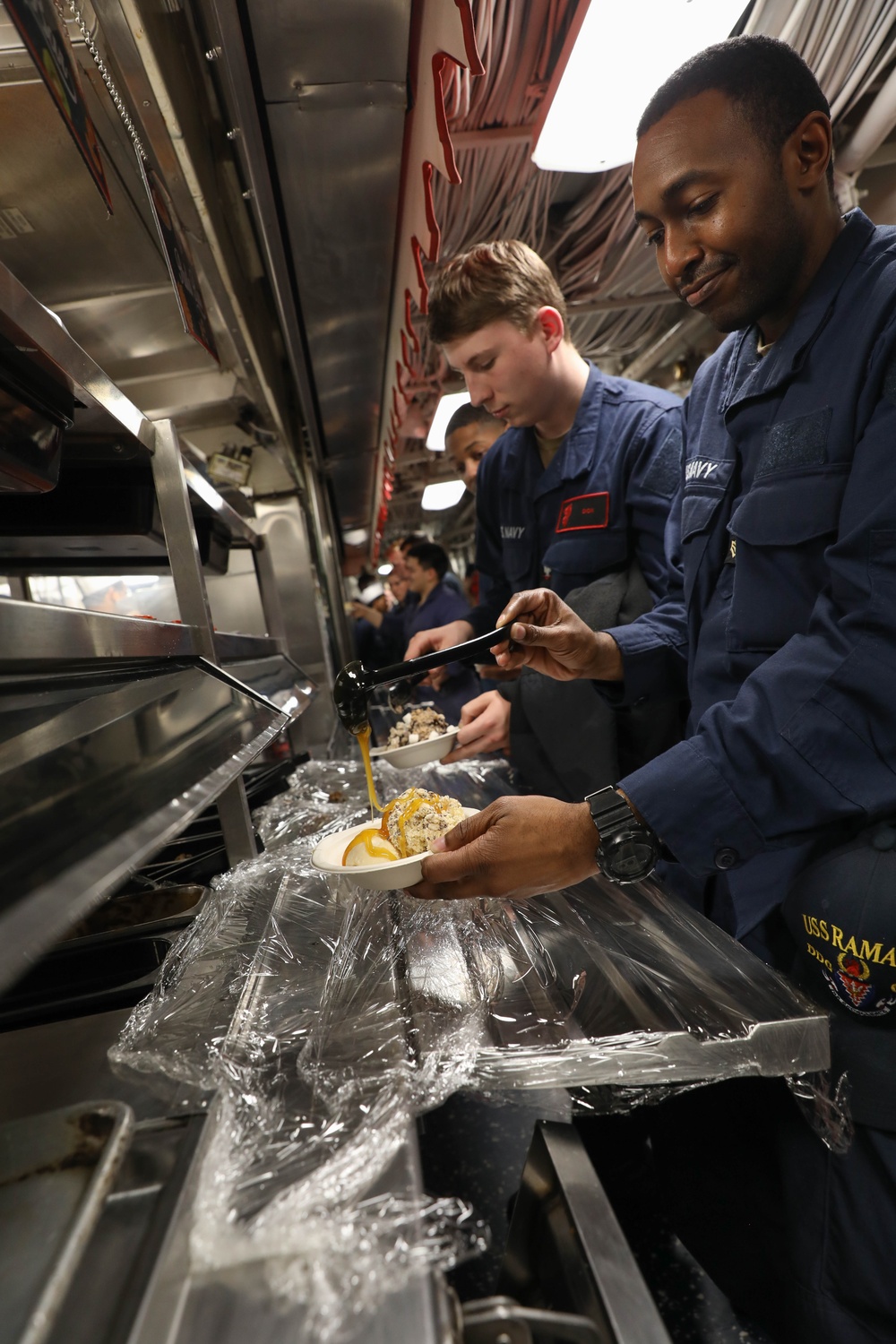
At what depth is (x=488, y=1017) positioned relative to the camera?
3.02 feet

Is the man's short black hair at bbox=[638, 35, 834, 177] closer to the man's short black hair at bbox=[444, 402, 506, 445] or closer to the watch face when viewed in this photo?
the watch face

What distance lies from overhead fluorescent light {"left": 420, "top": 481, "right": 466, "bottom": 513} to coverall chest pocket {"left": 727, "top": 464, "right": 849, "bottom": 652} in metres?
7.01

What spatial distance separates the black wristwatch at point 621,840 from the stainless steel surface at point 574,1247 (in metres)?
0.40

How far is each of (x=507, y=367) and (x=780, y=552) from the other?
1.39 m

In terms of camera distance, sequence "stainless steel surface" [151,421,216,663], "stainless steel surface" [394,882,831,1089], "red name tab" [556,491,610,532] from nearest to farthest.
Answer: "stainless steel surface" [394,882,831,1089], "stainless steel surface" [151,421,216,663], "red name tab" [556,491,610,532]

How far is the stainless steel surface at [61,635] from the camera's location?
2.25 ft

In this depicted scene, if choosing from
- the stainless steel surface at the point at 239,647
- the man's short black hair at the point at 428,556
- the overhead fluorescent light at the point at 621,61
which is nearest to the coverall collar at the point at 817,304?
the overhead fluorescent light at the point at 621,61

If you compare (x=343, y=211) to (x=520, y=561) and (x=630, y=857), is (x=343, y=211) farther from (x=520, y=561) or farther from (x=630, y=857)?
(x=630, y=857)

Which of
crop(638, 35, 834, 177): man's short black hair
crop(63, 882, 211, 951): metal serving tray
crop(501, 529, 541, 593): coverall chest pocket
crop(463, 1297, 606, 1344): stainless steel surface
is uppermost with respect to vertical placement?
crop(638, 35, 834, 177): man's short black hair

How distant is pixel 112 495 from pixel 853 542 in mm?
1521

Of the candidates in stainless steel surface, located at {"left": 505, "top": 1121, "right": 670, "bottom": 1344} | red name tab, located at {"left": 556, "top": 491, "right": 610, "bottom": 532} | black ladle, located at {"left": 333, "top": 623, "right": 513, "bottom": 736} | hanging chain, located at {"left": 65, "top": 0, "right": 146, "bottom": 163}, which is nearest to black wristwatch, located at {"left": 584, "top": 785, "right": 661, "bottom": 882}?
stainless steel surface, located at {"left": 505, "top": 1121, "right": 670, "bottom": 1344}

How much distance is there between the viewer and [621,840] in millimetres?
1134

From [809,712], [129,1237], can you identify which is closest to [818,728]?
[809,712]

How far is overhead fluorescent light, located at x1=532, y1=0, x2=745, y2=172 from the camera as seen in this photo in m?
1.62
